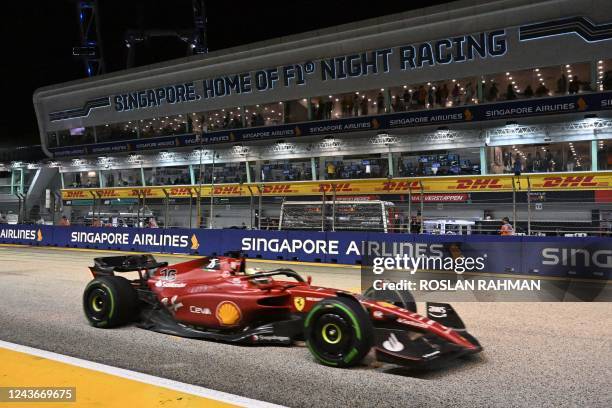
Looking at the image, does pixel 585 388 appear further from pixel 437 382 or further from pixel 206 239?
pixel 206 239

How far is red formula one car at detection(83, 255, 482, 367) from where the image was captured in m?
4.50

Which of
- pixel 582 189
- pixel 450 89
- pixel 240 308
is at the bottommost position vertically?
pixel 240 308

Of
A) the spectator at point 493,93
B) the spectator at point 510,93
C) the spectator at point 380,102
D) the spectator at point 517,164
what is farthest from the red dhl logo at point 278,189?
the spectator at point 510,93

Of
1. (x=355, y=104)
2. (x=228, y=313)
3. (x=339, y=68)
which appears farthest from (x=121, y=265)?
(x=339, y=68)

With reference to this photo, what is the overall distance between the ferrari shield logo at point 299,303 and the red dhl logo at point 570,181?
17.1 metres

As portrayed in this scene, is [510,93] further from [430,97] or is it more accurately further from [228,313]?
[228,313]

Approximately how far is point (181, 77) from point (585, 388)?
2827 cm

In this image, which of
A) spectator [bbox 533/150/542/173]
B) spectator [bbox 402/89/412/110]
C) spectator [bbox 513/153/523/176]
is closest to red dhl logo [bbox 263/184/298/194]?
spectator [bbox 402/89/412/110]

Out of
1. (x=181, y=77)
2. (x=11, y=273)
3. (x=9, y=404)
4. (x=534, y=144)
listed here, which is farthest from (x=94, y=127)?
(x=9, y=404)

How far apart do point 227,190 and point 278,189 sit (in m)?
3.31

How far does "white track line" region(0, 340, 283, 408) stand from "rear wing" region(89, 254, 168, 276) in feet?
5.17

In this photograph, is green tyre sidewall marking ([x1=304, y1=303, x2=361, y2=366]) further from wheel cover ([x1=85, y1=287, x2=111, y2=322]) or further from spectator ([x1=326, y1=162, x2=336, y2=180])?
Answer: spectator ([x1=326, y1=162, x2=336, y2=180])

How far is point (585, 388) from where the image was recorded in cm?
413

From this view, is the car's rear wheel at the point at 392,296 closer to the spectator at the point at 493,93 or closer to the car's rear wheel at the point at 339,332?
the car's rear wheel at the point at 339,332
